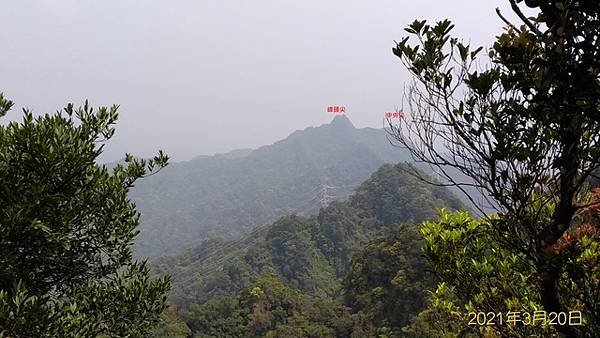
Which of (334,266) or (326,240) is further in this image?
(326,240)

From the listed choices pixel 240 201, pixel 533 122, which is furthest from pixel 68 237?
pixel 240 201

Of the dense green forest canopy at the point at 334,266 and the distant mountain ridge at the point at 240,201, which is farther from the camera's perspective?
the distant mountain ridge at the point at 240,201

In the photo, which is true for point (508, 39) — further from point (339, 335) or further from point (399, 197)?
point (399, 197)

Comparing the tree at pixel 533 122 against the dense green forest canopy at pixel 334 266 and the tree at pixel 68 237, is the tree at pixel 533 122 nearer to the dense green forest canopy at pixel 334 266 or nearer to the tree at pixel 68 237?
the tree at pixel 68 237

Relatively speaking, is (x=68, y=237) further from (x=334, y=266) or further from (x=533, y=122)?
(x=334, y=266)

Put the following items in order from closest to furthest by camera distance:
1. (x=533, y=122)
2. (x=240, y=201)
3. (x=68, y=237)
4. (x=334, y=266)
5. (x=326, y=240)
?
1. (x=533, y=122)
2. (x=68, y=237)
3. (x=334, y=266)
4. (x=326, y=240)
5. (x=240, y=201)

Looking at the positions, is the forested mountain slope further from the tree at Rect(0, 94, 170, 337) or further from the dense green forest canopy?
the tree at Rect(0, 94, 170, 337)

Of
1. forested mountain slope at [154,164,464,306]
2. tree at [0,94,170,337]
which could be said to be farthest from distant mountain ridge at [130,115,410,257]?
tree at [0,94,170,337]

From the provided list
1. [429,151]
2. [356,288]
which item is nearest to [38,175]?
[429,151]

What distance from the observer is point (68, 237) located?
3.81 meters

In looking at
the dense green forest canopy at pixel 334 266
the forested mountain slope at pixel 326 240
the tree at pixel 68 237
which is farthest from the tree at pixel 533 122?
the forested mountain slope at pixel 326 240

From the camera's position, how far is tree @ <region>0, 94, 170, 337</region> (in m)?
→ 3.29

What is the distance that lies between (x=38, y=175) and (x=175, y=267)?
3135 inches

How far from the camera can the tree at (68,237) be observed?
129 inches
